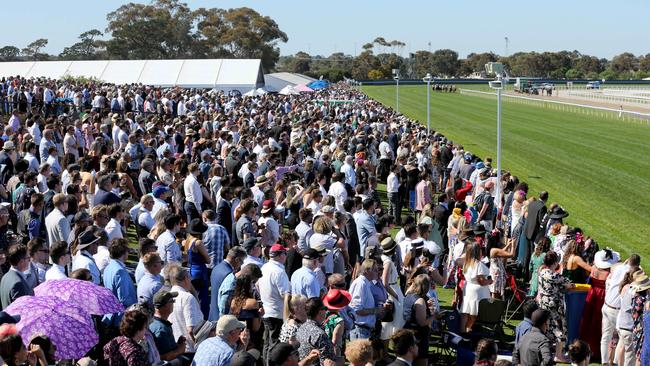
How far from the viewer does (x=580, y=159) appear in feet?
100

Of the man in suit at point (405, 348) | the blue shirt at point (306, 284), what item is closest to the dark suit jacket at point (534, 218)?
the blue shirt at point (306, 284)

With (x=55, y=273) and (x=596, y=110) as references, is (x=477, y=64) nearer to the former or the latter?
(x=596, y=110)

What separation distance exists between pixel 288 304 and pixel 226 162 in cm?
912

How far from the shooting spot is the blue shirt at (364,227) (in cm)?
1121

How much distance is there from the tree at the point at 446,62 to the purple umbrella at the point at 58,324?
174407mm

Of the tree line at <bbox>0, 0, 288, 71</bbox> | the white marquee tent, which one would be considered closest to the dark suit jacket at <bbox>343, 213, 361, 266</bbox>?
the white marquee tent

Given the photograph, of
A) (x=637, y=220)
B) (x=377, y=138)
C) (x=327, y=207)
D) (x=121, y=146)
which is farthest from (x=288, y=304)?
(x=377, y=138)

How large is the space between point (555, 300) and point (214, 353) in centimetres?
464

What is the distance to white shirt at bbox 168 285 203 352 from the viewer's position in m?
7.10

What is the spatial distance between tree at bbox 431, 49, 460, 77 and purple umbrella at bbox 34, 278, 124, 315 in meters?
174

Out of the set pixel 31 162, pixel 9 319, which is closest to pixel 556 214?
pixel 9 319

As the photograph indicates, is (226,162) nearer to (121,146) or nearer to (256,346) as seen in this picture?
(121,146)

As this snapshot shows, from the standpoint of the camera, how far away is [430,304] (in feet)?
27.1

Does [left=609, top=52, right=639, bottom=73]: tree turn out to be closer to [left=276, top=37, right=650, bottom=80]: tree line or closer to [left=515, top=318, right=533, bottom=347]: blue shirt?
[left=276, top=37, right=650, bottom=80]: tree line
